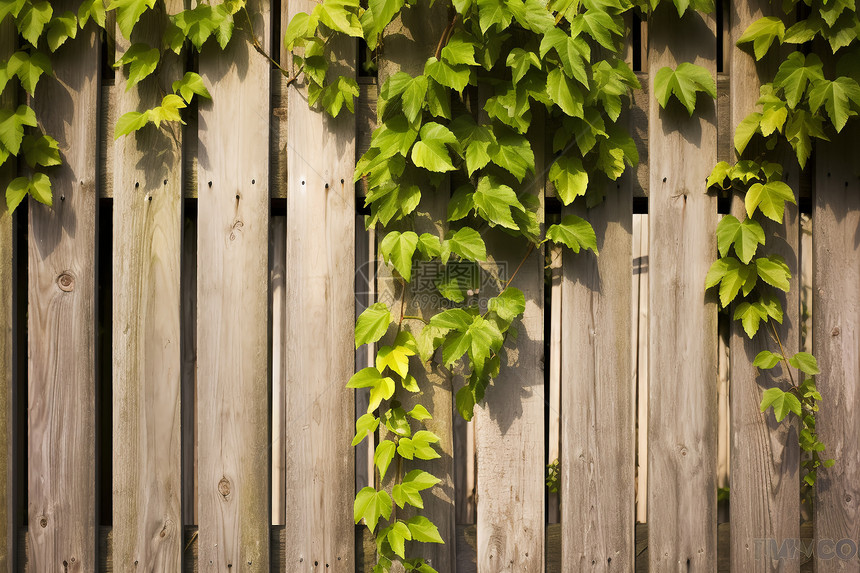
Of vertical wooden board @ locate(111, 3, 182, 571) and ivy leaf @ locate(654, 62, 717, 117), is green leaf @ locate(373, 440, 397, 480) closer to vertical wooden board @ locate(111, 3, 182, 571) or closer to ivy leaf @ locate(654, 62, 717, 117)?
vertical wooden board @ locate(111, 3, 182, 571)

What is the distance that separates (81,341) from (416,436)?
1012mm

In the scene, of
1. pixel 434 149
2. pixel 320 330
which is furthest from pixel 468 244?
pixel 320 330

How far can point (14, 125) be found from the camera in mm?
1697

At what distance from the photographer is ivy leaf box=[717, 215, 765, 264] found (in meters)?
1.74

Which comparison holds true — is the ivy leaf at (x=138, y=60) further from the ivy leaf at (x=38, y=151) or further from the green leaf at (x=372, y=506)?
the green leaf at (x=372, y=506)

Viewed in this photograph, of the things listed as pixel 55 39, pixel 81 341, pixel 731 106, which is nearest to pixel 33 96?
pixel 55 39

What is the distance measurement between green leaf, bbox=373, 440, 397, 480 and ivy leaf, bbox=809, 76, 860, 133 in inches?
60.6

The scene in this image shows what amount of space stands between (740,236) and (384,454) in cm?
121

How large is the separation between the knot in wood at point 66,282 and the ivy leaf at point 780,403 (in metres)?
2.05

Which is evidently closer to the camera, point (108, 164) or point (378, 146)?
point (378, 146)

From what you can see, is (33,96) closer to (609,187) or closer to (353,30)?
(353,30)

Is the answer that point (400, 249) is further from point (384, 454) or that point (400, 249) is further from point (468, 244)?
point (384, 454)

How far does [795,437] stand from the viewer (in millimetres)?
1835

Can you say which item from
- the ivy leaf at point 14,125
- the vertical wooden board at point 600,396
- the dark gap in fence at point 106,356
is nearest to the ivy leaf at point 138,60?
the ivy leaf at point 14,125
